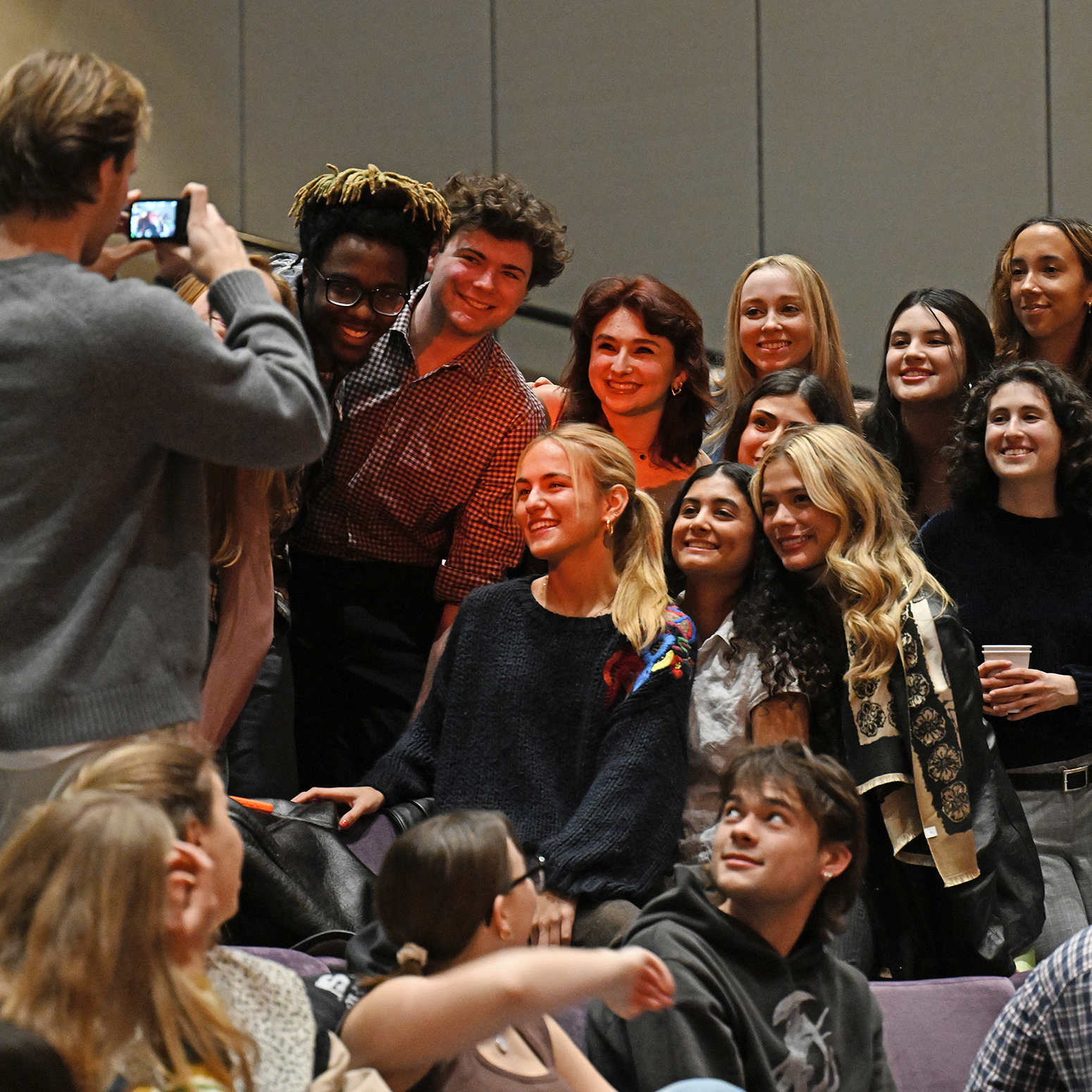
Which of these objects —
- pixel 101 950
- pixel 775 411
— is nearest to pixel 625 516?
pixel 775 411

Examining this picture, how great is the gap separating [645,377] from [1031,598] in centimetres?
101

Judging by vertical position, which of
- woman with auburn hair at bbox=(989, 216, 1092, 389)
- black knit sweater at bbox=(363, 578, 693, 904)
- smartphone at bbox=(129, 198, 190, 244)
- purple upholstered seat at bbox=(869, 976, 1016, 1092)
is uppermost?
woman with auburn hair at bbox=(989, 216, 1092, 389)

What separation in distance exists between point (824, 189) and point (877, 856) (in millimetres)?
3530

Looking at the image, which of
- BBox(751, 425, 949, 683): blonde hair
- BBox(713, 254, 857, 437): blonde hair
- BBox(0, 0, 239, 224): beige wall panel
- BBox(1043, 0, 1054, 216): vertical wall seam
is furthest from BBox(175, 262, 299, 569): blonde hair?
BBox(1043, 0, 1054, 216): vertical wall seam

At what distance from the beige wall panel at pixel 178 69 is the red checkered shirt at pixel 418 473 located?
273 cm

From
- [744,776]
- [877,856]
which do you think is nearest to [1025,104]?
[877,856]

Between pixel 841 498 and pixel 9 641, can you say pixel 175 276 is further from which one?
pixel 841 498

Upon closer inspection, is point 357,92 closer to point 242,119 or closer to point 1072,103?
point 242,119

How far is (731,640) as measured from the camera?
3084 millimetres

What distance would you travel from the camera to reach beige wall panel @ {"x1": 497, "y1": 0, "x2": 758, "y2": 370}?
600 cm

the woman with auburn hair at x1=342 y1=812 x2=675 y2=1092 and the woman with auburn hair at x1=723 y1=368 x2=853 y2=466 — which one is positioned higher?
the woman with auburn hair at x1=723 y1=368 x2=853 y2=466

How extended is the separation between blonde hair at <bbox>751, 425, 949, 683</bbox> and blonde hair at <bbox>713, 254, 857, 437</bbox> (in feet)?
1.87

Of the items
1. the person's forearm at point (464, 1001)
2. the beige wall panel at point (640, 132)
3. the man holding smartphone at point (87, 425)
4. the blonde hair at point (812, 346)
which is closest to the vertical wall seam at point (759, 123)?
the beige wall panel at point (640, 132)

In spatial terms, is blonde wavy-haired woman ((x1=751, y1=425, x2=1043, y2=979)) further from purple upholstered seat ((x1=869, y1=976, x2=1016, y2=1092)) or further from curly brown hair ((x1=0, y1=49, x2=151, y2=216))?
curly brown hair ((x1=0, y1=49, x2=151, y2=216))
